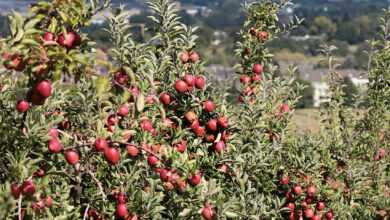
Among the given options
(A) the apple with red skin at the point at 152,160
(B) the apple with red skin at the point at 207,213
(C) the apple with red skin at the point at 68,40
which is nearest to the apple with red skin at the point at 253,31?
(A) the apple with red skin at the point at 152,160

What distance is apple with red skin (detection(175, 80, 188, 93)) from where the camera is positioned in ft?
12.0

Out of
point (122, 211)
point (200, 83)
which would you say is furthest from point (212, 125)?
point (122, 211)

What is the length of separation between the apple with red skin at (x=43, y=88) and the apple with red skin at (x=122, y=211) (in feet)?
2.97

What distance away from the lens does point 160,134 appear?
11.9ft

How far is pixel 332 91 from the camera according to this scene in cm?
657

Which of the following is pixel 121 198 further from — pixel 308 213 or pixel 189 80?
pixel 308 213

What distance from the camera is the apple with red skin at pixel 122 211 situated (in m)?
3.12

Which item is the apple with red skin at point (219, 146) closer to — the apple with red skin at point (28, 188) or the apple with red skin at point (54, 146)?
the apple with red skin at point (54, 146)

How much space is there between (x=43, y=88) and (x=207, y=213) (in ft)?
2.92

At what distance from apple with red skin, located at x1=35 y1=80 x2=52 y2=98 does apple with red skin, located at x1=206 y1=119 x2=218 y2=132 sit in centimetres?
146

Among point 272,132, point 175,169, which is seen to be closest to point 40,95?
point 175,169

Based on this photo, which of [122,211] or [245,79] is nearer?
[122,211]

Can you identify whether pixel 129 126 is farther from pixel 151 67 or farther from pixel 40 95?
pixel 40 95

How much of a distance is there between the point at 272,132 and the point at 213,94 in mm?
1107
